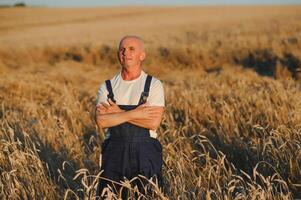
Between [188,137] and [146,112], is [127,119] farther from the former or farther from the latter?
[188,137]

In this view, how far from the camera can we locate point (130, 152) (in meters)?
3.25

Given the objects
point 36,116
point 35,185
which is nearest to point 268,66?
point 36,116

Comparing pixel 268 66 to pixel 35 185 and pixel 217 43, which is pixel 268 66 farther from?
pixel 35 185

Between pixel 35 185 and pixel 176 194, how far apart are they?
119cm

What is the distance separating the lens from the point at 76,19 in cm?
4403

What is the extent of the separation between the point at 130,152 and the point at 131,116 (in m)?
0.25

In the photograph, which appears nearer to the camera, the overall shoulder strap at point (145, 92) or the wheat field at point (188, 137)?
the overall shoulder strap at point (145, 92)

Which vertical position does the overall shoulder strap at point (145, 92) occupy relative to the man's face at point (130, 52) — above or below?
below

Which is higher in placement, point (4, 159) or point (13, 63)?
point (4, 159)

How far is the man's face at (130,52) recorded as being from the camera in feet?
10.6

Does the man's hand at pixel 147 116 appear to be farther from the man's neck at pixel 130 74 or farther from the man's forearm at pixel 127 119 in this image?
the man's neck at pixel 130 74

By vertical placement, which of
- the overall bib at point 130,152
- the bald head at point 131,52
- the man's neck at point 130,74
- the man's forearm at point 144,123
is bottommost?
the overall bib at point 130,152

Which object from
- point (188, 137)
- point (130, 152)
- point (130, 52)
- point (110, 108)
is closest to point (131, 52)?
point (130, 52)

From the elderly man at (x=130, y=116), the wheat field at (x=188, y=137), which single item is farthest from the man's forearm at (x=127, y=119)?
the wheat field at (x=188, y=137)
